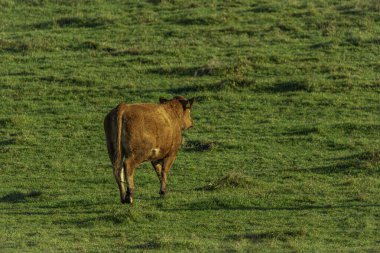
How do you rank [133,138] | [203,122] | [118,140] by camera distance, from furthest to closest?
[203,122] → [133,138] → [118,140]

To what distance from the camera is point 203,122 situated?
2391 cm

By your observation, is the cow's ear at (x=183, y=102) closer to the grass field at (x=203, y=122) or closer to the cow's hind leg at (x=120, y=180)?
the grass field at (x=203, y=122)

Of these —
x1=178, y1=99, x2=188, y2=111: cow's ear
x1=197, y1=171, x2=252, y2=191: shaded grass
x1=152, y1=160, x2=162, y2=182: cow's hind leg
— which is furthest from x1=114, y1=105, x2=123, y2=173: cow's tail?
x1=178, y1=99, x2=188, y2=111: cow's ear

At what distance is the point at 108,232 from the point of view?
47.1 feet

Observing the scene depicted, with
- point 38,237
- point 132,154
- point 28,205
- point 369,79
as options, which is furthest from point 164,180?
point 369,79

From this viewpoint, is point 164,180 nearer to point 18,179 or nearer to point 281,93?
point 18,179

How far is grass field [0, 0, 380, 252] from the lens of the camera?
1480 cm

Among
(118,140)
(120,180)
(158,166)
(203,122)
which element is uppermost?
(118,140)

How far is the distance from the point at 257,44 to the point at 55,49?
6.32 m

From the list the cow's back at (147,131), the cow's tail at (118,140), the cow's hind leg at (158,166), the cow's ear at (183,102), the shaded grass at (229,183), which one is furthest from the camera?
the cow's ear at (183,102)

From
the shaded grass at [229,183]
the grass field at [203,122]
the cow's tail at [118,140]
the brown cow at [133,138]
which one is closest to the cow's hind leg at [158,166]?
the brown cow at [133,138]

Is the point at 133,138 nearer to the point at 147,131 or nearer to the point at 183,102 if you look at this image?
the point at 147,131

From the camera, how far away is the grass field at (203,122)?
1480cm

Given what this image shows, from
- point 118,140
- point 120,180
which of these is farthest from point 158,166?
point 118,140
